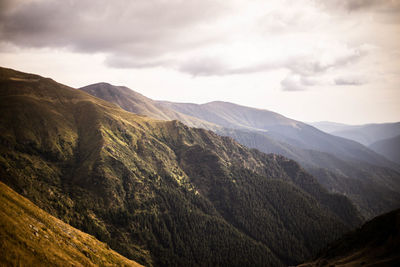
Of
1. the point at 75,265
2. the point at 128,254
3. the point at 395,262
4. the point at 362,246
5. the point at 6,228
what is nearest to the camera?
the point at 6,228

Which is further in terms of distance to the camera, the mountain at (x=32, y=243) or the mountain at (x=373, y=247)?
the mountain at (x=373, y=247)

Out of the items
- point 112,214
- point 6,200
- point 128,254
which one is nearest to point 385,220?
point 6,200

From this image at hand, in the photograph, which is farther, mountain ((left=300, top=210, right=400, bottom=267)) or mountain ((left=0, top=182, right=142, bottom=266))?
mountain ((left=300, top=210, right=400, bottom=267))

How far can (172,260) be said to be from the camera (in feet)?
632

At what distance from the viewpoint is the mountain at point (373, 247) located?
241 ft

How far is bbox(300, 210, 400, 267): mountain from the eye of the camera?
241 feet

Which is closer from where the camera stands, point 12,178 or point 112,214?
point 12,178

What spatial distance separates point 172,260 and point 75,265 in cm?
16206

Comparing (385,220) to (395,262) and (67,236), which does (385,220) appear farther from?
(67,236)

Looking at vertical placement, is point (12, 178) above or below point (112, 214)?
above

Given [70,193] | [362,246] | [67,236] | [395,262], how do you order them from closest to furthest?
[395,262]
[67,236]
[362,246]
[70,193]

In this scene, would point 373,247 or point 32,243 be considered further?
point 373,247

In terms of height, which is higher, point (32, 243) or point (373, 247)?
point (32, 243)

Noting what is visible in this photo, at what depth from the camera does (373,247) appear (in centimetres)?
8688
